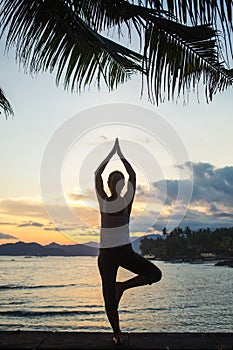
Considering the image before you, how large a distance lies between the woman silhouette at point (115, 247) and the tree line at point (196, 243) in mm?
154098

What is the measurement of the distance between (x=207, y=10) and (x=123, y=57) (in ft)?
4.74

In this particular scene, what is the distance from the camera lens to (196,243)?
17000 centimetres

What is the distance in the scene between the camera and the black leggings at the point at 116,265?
484 centimetres

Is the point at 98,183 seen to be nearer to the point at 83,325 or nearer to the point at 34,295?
the point at 83,325

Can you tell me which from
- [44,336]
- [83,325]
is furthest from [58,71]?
[83,325]

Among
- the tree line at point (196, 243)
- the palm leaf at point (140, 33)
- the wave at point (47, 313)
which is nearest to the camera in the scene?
the palm leaf at point (140, 33)

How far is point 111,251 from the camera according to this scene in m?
4.83

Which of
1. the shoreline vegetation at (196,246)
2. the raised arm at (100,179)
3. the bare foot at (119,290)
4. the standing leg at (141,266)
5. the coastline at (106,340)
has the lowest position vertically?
the shoreline vegetation at (196,246)

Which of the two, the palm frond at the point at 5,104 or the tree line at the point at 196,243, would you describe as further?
the tree line at the point at 196,243

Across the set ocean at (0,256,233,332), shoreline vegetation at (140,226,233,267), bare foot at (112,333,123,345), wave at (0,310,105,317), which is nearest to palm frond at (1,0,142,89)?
bare foot at (112,333,123,345)

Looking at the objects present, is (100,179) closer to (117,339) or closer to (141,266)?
(141,266)

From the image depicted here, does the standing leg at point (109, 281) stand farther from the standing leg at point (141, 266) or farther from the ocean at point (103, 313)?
the ocean at point (103, 313)

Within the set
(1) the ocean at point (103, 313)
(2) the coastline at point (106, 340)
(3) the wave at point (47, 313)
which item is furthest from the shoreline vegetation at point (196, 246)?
(2) the coastline at point (106, 340)

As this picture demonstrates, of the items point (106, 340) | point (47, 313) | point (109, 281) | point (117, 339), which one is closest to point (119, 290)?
point (109, 281)
